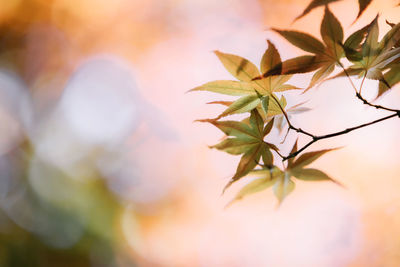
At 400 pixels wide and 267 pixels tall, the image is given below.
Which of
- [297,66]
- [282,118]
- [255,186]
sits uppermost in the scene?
[297,66]

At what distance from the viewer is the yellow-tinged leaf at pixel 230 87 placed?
0.39 metres

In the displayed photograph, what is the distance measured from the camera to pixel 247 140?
416mm

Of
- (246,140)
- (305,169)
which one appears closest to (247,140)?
(246,140)

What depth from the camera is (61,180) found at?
293 centimetres

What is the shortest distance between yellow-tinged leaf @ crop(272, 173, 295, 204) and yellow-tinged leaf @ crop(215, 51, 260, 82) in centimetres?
18

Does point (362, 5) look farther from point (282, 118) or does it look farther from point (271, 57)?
point (282, 118)

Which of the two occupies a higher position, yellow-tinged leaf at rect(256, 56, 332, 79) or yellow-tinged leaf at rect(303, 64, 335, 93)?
yellow-tinged leaf at rect(256, 56, 332, 79)

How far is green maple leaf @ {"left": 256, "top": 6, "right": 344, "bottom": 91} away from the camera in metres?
0.34

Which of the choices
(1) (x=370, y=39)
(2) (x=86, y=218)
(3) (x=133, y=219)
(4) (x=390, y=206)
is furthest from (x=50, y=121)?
(1) (x=370, y=39)

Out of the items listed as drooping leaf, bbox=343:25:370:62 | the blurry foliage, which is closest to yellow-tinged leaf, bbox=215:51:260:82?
the blurry foliage

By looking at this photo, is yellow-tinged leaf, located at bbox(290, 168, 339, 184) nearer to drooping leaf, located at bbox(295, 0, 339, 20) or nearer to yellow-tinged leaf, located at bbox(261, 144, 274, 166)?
yellow-tinged leaf, located at bbox(261, 144, 274, 166)

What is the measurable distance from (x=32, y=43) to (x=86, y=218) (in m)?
1.84

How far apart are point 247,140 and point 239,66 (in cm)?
10

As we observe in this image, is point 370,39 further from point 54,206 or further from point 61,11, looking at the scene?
point 61,11
